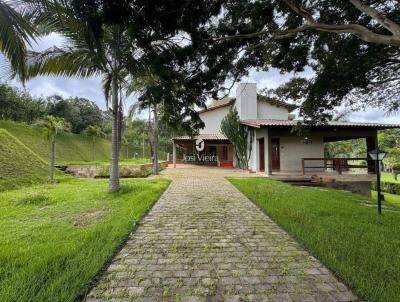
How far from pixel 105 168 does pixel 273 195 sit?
37.3 ft

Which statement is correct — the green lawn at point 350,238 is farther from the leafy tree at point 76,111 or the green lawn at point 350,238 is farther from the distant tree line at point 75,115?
the leafy tree at point 76,111

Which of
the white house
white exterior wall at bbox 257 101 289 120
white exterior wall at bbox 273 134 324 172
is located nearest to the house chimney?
the white house

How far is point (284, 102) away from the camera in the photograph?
9867 millimetres

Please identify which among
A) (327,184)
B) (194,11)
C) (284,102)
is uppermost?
(194,11)

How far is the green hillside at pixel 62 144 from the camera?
805 inches

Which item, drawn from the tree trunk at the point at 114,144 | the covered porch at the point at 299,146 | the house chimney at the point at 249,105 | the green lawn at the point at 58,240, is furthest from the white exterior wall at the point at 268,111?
the green lawn at the point at 58,240

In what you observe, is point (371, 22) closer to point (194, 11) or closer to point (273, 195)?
point (194, 11)

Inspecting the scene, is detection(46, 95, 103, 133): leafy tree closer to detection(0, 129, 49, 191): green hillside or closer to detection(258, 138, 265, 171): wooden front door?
detection(0, 129, 49, 191): green hillside

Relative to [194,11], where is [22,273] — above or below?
below

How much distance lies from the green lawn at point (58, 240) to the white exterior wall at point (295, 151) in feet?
36.5

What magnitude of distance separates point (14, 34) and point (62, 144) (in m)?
25.6

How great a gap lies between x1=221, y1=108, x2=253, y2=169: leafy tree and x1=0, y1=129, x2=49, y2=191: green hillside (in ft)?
43.1

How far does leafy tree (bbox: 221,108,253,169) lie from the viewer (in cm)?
1797

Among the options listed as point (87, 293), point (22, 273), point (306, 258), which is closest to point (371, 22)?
point (306, 258)
